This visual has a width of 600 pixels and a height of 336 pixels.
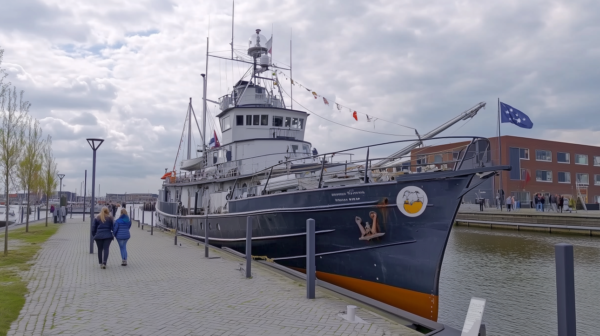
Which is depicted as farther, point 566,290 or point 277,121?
point 277,121

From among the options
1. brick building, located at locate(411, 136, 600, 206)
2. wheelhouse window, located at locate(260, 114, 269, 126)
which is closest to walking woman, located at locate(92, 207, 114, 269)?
wheelhouse window, located at locate(260, 114, 269, 126)

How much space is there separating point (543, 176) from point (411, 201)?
48887 mm

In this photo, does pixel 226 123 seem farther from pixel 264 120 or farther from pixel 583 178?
pixel 583 178

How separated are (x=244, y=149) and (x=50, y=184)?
20.0 m

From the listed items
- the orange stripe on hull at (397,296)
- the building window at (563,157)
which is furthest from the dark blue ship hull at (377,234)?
the building window at (563,157)

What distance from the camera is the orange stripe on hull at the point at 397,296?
28.1ft

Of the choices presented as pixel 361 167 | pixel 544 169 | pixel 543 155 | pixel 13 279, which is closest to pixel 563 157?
pixel 543 155

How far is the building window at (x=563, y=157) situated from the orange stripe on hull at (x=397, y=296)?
168 feet

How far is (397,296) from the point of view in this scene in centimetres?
910

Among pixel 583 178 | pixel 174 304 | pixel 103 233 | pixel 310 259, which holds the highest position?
pixel 583 178

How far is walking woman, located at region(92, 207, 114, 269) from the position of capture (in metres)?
10.8

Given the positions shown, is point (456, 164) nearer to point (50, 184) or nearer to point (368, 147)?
point (368, 147)

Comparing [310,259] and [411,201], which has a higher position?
[411,201]

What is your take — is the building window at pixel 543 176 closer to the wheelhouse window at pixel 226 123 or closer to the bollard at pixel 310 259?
the wheelhouse window at pixel 226 123
